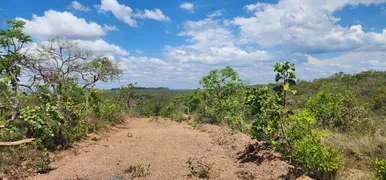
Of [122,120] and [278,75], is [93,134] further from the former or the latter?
[278,75]

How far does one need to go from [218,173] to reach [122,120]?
1221 cm

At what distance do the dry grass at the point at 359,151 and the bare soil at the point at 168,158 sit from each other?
1210 millimetres

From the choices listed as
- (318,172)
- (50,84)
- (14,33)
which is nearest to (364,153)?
(318,172)

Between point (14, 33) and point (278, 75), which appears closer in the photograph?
point (278, 75)

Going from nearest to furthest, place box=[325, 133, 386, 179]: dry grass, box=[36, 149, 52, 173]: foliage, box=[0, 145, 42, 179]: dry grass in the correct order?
1. box=[325, 133, 386, 179]: dry grass
2. box=[0, 145, 42, 179]: dry grass
3. box=[36, 149, 52, 173]: foliage

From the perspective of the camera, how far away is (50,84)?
8.98m

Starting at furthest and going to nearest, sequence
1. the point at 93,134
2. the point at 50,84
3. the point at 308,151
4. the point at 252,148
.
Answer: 1. the point at 93,134
2. the point at 50,84
3. the point at 252,148
4. the point at 308,151

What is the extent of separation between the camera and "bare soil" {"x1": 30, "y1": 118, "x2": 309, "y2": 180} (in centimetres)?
601

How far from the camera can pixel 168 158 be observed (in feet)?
25.0

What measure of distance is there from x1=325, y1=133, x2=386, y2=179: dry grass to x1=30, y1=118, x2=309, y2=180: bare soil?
3.97 ft

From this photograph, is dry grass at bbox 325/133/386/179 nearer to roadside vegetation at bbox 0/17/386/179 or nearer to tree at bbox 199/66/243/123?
roadside vegetation at bbox 0/17/386/179

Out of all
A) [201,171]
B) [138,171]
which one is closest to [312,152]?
Answer: [201,171]

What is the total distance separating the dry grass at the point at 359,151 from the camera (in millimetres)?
5195

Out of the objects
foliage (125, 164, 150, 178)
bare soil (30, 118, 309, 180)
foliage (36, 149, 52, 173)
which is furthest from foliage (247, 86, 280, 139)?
foliage (36, 149, 52, 173)
